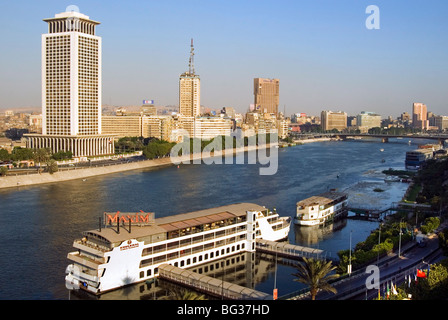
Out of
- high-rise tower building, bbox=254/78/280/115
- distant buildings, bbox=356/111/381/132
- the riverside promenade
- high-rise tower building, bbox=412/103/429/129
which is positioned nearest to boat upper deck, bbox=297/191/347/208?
the riverside promenade

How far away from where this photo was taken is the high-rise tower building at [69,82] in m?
51.8

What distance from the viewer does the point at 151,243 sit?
52.5 feet

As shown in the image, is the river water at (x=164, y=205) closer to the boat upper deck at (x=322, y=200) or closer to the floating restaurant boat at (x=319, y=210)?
the floating restaurant boat at (x=319, y=210)

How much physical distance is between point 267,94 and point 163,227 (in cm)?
14420

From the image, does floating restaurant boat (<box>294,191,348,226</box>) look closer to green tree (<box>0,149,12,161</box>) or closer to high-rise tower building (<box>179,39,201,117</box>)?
green tree (<box>0,149,12,161</box>)

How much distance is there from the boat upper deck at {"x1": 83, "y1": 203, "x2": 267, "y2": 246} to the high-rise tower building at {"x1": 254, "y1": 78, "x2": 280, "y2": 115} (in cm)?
13668

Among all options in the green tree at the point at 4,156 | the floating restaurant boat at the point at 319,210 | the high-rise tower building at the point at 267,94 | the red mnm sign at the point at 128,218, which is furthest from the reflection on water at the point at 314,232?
the high-rise tower building at the point at 267,94

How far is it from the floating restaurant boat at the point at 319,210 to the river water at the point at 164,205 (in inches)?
20.8

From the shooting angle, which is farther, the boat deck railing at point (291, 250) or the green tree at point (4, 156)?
the green tree at point (4, 156)

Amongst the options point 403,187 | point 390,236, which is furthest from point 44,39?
point 390,236

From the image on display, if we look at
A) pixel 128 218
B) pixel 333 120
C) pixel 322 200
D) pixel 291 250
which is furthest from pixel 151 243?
pixel 333 120

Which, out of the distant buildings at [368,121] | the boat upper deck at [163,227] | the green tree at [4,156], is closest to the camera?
the boat upper deck at [163,227]

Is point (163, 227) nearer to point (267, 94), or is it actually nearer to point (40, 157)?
point (40, 157)
